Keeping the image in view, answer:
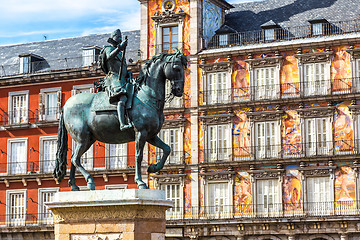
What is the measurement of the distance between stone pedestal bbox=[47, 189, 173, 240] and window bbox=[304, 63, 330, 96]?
1192 inches

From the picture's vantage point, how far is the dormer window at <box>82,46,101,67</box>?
49.7 m

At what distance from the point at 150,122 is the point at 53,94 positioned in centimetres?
3623

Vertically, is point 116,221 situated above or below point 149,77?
below

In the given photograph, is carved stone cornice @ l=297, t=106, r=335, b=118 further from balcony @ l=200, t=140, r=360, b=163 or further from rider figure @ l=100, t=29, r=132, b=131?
rider figure @ l=100, t=29, r=132, b=131

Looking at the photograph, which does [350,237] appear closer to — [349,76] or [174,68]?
[349,76]

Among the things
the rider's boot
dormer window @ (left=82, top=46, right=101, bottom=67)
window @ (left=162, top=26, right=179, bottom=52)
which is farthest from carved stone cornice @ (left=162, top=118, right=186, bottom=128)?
the rider's boot

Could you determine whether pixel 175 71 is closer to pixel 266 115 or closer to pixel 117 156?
pixel 266 115

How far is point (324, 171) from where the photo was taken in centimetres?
4291

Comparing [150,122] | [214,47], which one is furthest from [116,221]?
[214,47]

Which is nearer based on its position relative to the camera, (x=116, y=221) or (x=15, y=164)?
(x=116, y=221)

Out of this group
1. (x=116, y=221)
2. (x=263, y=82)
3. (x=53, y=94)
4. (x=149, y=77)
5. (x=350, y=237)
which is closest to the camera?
(x=116, y=221)

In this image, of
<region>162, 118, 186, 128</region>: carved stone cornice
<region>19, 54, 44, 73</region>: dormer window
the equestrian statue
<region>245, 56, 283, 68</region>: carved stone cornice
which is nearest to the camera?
the equestrian statue

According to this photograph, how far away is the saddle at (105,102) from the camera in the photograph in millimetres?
14961

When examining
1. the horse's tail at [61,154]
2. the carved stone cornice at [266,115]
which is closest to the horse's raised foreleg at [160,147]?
the horse's tail at [61,154]
